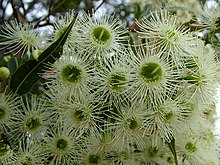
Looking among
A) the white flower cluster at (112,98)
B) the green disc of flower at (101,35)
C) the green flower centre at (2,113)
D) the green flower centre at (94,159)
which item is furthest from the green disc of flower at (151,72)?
the green flower centre at (2,113)

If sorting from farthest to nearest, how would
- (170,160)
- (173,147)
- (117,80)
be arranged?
(170,160)
(173,147)
(117,80)

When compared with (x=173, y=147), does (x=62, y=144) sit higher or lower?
lower

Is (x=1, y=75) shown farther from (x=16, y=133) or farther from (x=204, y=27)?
(x=204, y=27)

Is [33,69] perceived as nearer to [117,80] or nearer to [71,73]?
[71,73]

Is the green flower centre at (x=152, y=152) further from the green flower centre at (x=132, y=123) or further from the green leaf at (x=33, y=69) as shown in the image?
the green leaf at (x=33, y=69)

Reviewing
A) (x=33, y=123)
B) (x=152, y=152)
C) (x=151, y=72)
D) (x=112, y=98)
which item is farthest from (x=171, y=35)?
(x=33, y=123)

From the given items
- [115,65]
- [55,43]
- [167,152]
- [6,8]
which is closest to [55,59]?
[55,43]
